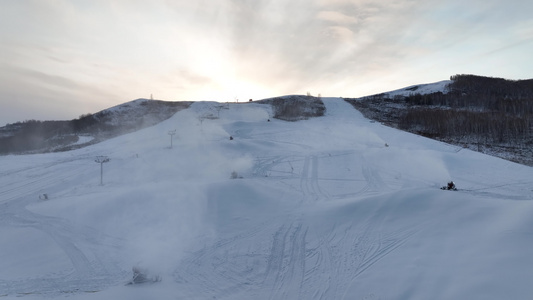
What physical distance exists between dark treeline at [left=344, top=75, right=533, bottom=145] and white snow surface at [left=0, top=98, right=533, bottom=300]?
88.8 feet

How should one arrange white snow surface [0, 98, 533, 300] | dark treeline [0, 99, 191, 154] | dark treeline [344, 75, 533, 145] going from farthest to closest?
dark treeline [0, 99, 191, 154], dark treeline [344, 75, 533, 145], white snow surface [0, 98, 533, 300]

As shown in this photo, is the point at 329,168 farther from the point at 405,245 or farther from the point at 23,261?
the point at 23,261

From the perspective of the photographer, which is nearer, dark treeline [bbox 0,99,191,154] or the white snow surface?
the white snow surface

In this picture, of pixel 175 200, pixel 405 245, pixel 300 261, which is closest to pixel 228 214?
pixel 175 200

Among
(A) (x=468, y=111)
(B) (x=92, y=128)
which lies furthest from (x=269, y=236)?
(A) (x=468, y=111)

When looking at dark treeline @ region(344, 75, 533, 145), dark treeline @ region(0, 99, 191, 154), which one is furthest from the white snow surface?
dark treeline @ region(0, 99, 191, 154)

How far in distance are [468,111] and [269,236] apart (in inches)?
2490

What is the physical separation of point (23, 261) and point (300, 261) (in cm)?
881

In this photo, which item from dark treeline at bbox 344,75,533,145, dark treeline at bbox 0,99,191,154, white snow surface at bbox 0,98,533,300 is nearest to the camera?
white snow surface at bbox 0,98,533,300

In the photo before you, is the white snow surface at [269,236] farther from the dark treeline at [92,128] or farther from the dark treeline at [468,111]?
the dark treeline at [92,128]

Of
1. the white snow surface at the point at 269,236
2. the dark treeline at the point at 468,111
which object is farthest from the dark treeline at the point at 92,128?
the dark treeline at the point at 468,111

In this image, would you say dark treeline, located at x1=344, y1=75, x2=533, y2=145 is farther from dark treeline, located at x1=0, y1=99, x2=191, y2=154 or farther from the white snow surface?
dark treeline, located at x1=0, y1=99, x2=191, y2=154

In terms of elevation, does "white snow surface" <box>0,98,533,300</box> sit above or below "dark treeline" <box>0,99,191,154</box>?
below

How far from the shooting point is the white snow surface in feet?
22.9
